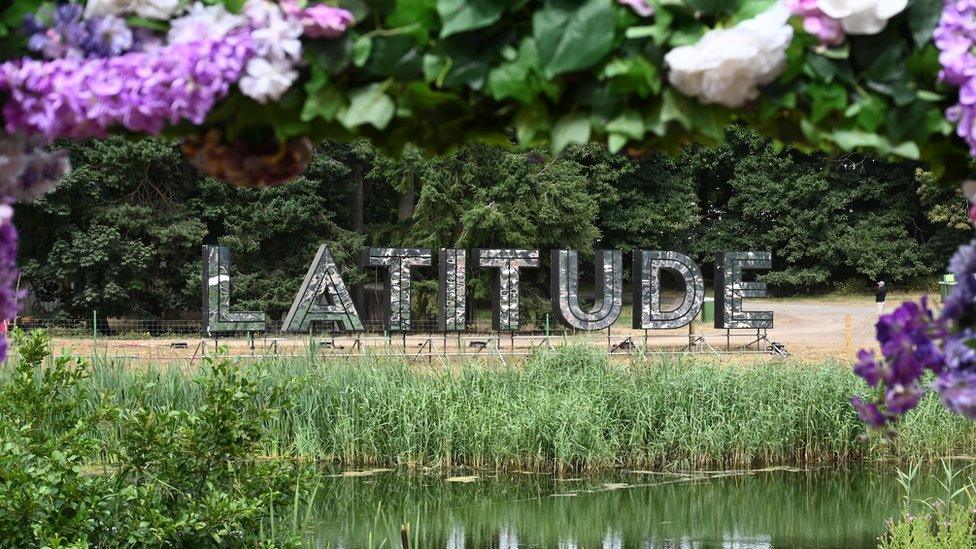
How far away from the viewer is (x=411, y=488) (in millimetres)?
9703

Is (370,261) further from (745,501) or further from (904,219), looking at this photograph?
(904,219)

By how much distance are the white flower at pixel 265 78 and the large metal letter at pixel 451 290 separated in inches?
625

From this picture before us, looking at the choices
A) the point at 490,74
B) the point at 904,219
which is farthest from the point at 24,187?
the point at 904,219

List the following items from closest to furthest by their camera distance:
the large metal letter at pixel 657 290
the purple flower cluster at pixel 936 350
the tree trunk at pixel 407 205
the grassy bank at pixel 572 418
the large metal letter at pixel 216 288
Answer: the purple flower cluster at pixel 936 350 → the grassy bank at pixel 572 418 → the large metal letter at pixel 216 288 → the large metal letter at pixel 657 290 → the tree trunk at pixel 407 205

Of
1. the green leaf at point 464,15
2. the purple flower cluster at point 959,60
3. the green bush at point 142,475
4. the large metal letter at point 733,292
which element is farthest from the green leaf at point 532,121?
the large metal letter at point 733,292

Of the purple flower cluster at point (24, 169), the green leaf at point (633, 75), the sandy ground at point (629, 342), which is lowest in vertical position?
the sandy ground at point (629, 342)

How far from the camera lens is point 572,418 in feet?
32.4

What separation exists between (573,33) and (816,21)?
0.28 metres

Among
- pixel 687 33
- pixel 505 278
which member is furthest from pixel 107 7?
pixel 505 278

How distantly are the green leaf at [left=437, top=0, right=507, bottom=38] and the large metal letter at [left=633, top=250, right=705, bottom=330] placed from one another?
55.6 ft

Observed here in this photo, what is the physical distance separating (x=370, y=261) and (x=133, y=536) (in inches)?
505

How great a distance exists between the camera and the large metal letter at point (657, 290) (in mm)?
18031

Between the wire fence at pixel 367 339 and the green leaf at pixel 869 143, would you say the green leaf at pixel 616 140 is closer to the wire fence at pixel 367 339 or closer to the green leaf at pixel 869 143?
the green leaf at pixel 869 143

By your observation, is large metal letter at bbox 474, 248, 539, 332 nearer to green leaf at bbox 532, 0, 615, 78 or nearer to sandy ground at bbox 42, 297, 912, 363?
sandy ground at bbox 42, 297, 912, 363
